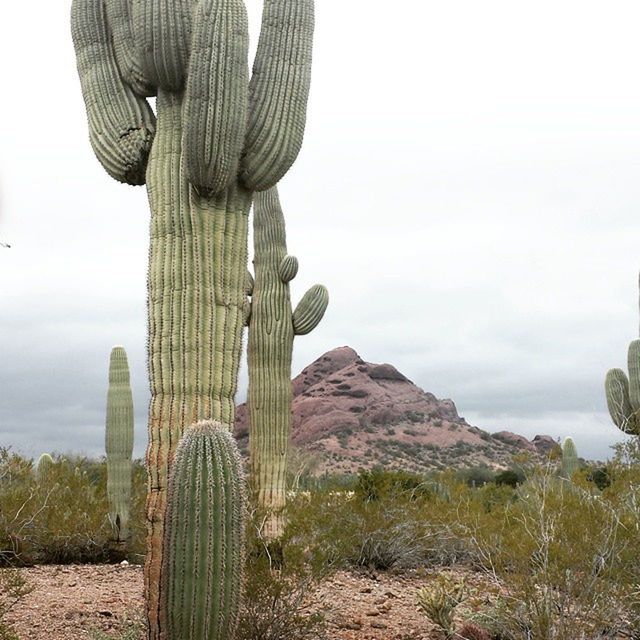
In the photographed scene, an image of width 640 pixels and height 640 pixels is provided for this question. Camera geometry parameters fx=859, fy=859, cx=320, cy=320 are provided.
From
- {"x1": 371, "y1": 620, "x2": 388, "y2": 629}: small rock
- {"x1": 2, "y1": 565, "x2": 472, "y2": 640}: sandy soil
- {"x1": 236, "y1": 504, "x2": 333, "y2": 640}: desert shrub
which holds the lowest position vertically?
{"x1": 371, "y1": 620, "x2": 388, "y2": 629}: small rock

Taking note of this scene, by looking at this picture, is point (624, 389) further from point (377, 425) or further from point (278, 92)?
point (377, 425)

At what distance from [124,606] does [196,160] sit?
465 centimetres

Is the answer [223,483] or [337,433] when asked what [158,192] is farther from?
[337,433]

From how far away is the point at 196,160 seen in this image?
6195 millimetres

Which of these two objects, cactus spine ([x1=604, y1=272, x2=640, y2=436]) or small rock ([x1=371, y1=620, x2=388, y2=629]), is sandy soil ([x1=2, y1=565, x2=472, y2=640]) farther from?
cactus spine ([x1=604, y1=272, x2=640, y2=436])

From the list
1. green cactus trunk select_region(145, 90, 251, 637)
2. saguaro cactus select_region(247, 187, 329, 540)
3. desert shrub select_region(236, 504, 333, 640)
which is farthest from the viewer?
saguaro cactus select_region(247, 187, 329, 540)

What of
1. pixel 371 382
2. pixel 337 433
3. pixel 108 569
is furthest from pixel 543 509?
pixel 371 382

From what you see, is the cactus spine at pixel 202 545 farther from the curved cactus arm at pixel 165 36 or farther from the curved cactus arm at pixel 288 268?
the curved cactus arm at pixel 288 268

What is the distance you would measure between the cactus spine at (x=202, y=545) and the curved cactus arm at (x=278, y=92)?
2.29 meters

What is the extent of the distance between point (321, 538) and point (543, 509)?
193cm

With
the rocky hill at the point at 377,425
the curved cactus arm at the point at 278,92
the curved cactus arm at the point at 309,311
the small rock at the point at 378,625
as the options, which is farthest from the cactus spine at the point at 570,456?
the rocky hill at the point at 377,425

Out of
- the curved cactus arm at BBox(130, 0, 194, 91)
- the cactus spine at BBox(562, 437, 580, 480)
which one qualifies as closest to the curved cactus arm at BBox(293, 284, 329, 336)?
the curved cactus arm at BBox(130, 0, 194, 91)

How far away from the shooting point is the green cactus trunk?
A: 6.01 meters

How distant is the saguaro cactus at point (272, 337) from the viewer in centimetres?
1102
